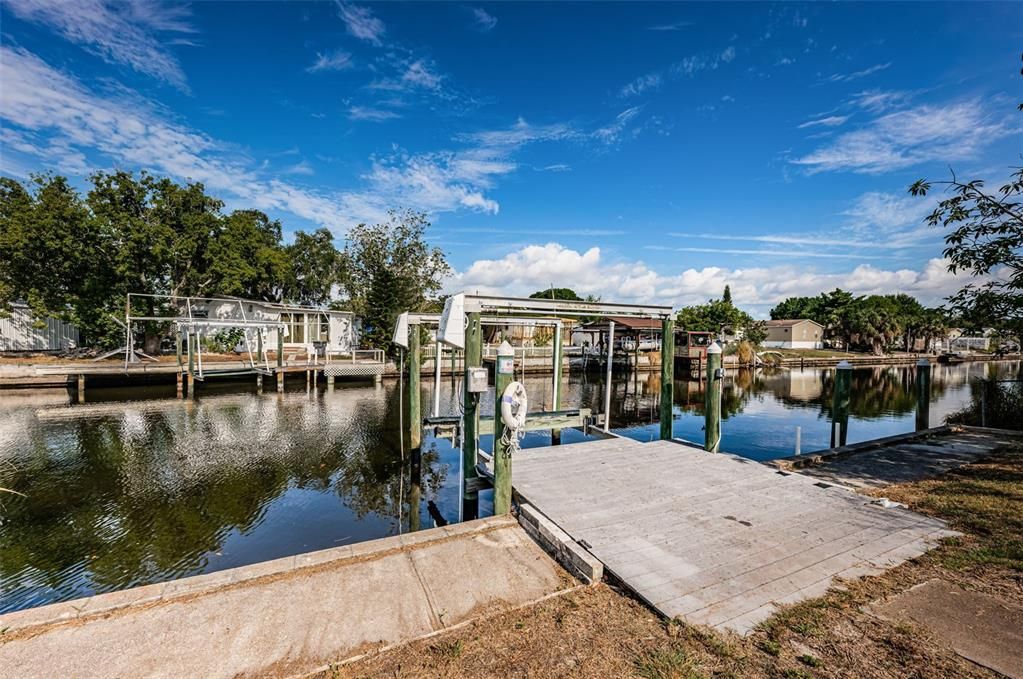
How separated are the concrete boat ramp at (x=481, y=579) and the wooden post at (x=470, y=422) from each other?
97cm

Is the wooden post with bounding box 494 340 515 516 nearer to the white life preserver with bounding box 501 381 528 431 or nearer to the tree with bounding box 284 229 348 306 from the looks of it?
the white life preserver with bounding box 501 381 528 431

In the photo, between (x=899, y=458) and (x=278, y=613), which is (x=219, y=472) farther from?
(x=899, y=458)

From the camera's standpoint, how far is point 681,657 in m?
2.66

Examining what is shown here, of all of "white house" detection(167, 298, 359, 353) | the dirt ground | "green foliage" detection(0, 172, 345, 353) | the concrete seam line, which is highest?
"green foliage" detection(0, 172, 345, 353)

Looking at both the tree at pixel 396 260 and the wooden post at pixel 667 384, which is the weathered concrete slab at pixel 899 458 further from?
the tree at pixel 396 260

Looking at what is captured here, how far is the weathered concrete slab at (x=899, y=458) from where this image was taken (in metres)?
6.27

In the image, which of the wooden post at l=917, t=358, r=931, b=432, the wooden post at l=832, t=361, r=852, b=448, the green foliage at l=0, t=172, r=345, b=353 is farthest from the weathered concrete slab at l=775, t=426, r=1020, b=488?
the green foliage at l=0, t=172, r=345, b=353

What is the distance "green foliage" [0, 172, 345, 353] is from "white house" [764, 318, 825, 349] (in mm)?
58338

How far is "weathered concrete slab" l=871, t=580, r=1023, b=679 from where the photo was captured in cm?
258

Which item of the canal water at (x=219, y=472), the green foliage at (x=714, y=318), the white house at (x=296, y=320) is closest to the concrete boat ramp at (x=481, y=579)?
the canal water at (x=219, y=472)

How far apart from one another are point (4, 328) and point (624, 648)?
33.9m

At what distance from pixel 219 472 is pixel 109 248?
73.8 ft

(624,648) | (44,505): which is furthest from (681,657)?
(44,505)

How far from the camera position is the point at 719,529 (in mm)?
4410
